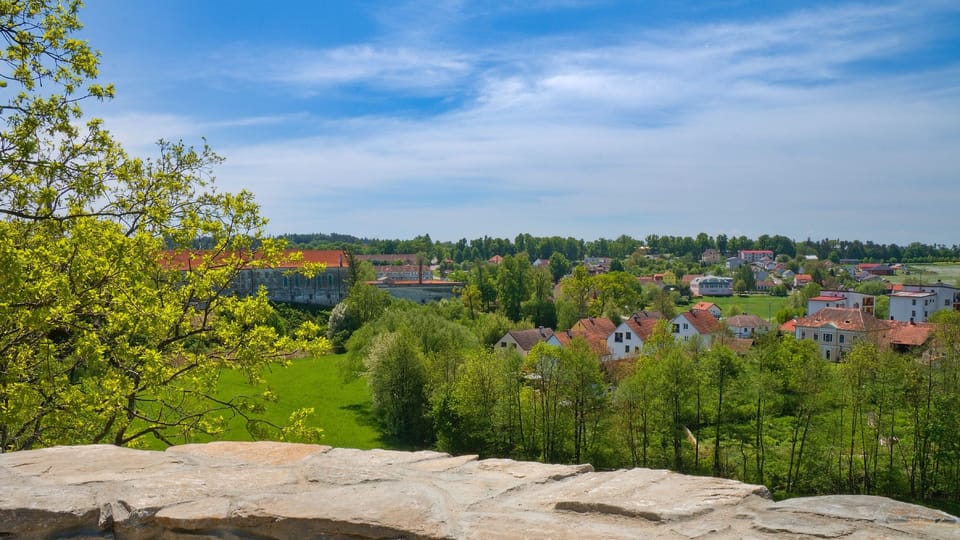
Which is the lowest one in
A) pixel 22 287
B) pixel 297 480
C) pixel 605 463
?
pixel 605 463

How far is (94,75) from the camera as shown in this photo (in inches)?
303

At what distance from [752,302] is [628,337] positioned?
66.4 m

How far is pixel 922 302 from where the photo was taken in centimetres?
6781

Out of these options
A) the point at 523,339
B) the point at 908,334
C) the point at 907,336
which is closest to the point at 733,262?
the point at 908,334

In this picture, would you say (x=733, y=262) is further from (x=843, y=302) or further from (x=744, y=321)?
(x=744, y=321)

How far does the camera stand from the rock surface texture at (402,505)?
9.59 feet

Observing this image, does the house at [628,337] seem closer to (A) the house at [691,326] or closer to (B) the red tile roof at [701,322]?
(A) the house at [691,326]

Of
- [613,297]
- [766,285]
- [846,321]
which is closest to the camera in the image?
[846,321]

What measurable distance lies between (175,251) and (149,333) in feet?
5.41

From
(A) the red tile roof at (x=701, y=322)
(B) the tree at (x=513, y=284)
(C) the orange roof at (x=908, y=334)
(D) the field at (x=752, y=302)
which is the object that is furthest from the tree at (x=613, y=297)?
(D) the field at (x=752, y=302)

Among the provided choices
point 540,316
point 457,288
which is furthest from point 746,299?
point 540,316

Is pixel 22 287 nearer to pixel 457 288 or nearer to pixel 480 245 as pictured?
pixel 457 288

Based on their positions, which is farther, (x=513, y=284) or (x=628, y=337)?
(x=513, y=284)

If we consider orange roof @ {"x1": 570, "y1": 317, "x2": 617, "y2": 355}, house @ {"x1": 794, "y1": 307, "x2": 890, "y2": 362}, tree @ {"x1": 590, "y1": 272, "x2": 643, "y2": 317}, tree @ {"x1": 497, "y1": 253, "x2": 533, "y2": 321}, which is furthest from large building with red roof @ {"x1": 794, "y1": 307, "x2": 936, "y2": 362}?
tree @ {"x1": 497, "y1": 253, "x2": 533, "y2": 321}
